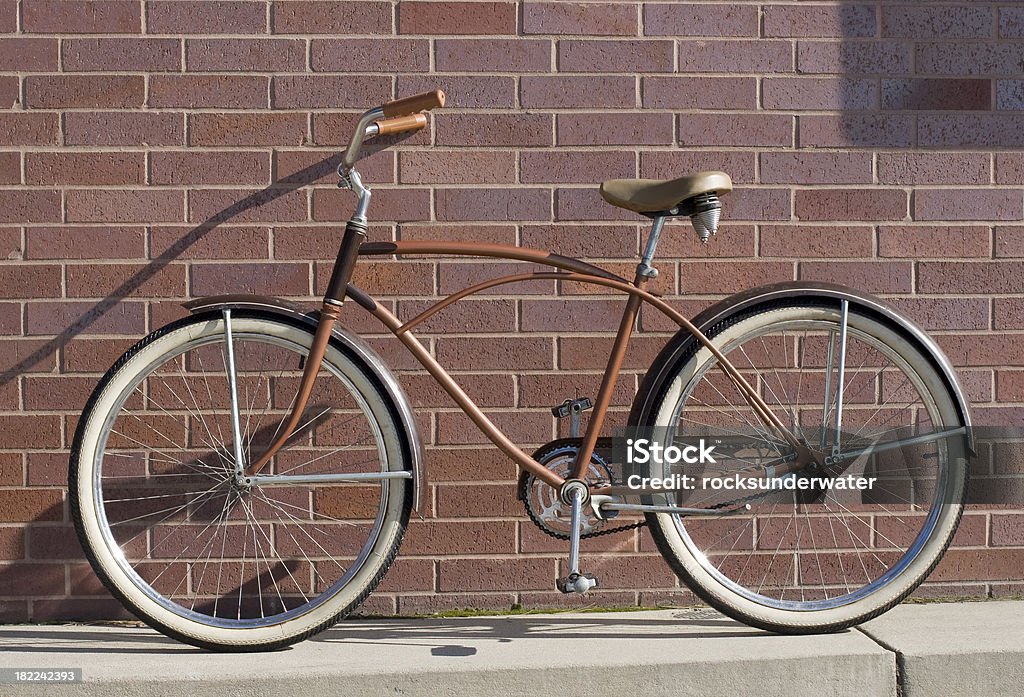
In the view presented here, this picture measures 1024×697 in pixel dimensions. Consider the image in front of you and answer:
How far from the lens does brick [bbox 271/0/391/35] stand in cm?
316

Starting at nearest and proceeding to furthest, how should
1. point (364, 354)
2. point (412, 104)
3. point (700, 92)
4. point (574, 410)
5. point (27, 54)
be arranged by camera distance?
point (412, 104), point (364, 354), point (574, 410), point (27, 54), point (700, 92)

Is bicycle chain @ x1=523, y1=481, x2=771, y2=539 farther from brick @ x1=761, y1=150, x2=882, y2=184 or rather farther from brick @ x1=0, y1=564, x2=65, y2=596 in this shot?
brick @ x1=0, y1=564, x2=65, y2=596

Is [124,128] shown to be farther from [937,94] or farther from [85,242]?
[937,94]

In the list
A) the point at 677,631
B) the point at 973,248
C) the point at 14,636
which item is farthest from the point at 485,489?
the point at 973,248

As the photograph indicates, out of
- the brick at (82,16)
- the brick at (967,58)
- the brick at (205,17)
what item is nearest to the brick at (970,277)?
the brick at (967,58)

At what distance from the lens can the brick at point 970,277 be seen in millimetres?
3287

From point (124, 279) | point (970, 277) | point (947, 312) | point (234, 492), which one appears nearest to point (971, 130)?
point (970, 277)

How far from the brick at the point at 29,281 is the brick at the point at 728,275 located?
191 cm

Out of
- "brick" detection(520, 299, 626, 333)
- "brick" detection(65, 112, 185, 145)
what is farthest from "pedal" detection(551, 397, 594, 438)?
"brick" detection(65, 112, 185, 145)

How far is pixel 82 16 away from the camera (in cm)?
313

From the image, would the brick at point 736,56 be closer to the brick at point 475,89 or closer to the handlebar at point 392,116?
the brick at point 475,89

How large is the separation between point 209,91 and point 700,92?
1.50 metres

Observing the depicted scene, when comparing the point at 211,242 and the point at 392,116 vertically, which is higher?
the point at 392,116

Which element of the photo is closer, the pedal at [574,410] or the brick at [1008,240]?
the pedal at [574,410]
